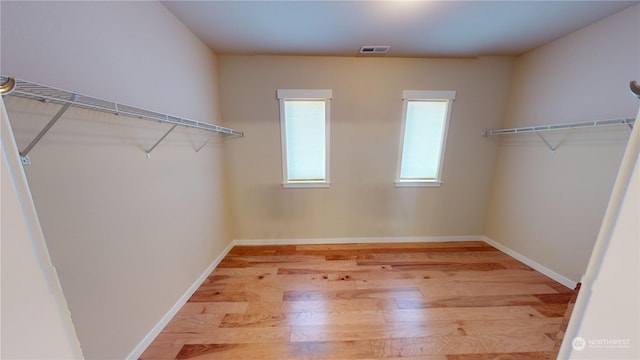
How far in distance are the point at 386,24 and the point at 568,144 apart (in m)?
2.04

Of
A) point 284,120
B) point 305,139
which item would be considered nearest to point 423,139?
point 305,139

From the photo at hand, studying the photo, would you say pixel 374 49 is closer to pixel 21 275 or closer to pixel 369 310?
pixel 369 310

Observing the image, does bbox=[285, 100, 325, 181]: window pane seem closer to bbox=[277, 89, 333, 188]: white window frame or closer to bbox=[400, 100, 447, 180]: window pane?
bbox=[277, 89, 333, 188]: white window frame

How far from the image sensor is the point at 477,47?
2.17 meters

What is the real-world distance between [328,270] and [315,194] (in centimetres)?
95

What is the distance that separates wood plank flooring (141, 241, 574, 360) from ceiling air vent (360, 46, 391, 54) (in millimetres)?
2365

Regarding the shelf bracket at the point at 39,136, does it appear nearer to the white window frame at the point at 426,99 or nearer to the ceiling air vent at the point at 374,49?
the ceiling air vent at the point at 374,49

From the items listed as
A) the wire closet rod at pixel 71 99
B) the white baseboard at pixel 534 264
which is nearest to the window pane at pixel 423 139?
the white baseboard at pixel 534 264

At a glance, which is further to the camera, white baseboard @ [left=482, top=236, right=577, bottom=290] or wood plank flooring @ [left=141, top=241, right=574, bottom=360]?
white baseboard @ [left=482, top=236, right=577, bottom=290]

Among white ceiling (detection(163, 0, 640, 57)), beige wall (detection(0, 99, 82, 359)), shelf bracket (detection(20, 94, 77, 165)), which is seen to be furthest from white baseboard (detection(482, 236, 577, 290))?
shelf bracket (detection(20, 94, 77, 165))

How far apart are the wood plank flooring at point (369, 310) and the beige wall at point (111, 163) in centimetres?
42

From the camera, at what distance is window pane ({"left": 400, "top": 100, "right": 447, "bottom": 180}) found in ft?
8.38

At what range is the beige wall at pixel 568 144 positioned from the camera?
1.61 m

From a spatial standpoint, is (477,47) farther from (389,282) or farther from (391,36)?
(389,282)
